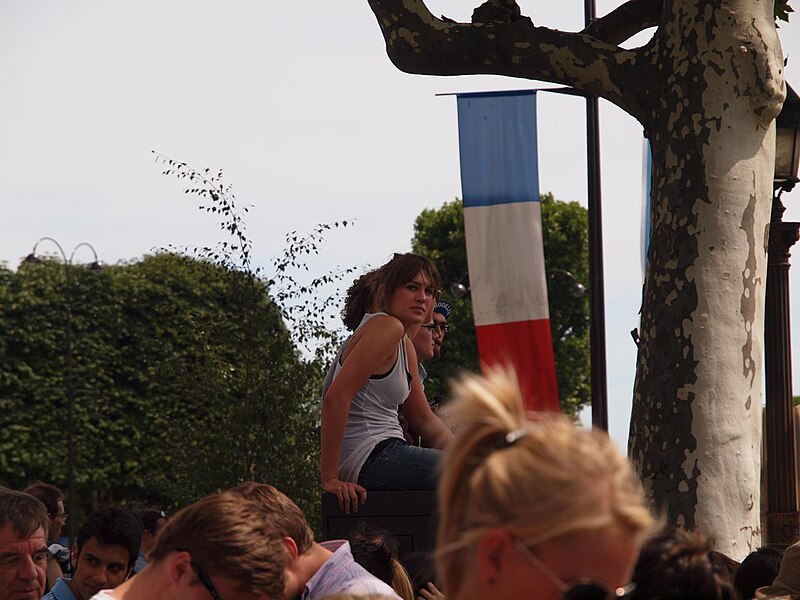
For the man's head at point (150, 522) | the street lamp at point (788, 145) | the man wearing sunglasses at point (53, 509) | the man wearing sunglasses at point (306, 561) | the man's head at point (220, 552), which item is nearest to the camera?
the man's head at point (220, 552)

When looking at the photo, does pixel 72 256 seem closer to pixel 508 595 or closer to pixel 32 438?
pixel 32 438

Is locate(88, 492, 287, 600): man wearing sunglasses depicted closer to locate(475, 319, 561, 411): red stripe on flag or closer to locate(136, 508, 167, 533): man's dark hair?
locate(136, 508, 167, 533): man's dark hair

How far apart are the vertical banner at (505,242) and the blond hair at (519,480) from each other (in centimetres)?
846

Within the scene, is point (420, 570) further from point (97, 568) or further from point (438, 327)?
point (438, 327)

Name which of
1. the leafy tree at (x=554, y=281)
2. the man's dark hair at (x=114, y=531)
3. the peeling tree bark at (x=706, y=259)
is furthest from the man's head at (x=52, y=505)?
the leafy tree at (x=554, y=281)

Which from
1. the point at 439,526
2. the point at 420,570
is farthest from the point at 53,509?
the point at 439,526

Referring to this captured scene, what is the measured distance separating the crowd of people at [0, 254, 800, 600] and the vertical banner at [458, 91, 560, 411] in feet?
10.7

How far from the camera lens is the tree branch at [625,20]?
7.14 meters

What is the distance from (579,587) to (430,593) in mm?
3884

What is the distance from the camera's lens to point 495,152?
421 inches

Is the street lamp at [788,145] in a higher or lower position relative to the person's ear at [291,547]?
higher

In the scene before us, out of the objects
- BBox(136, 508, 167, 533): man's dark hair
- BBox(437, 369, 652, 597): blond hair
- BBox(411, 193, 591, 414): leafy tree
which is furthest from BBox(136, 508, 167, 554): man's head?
BBox(411, 193, 591, 414): leafy tree

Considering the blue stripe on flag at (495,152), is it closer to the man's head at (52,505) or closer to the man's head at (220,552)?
the man's head at (52,505)

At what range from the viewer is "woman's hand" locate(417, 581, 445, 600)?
550 cm
